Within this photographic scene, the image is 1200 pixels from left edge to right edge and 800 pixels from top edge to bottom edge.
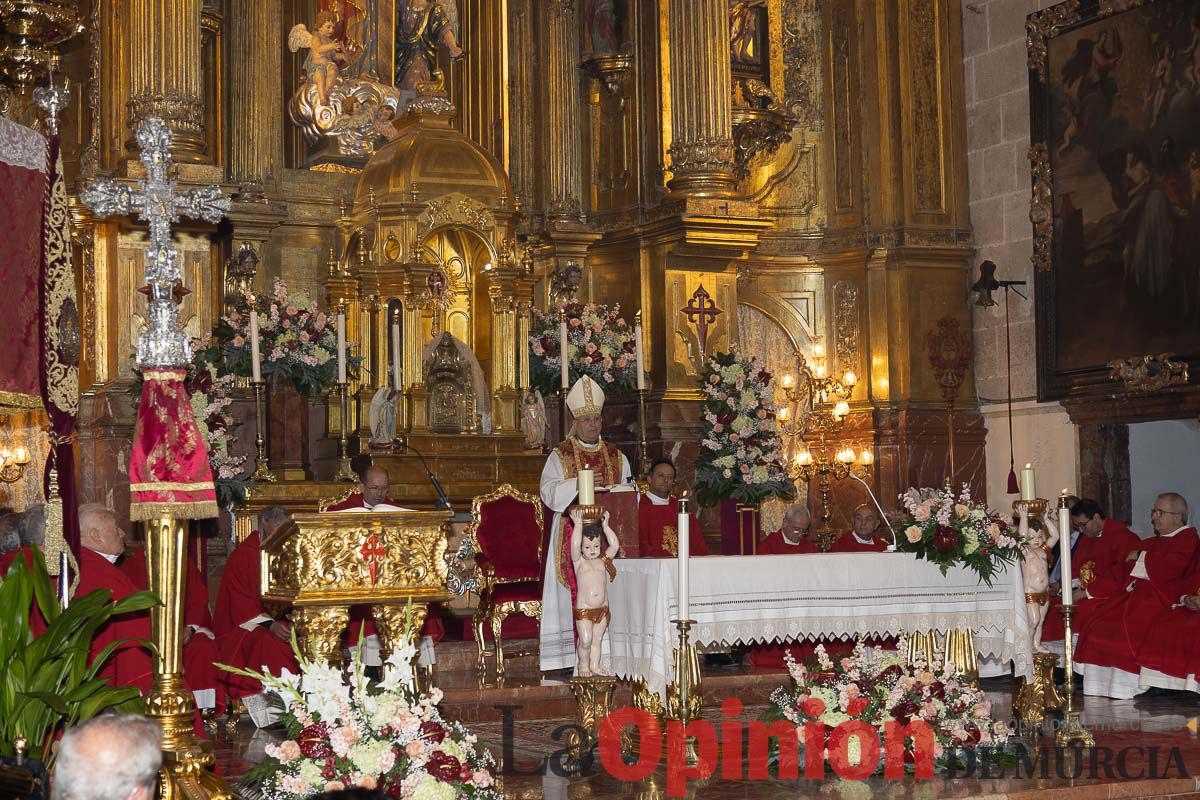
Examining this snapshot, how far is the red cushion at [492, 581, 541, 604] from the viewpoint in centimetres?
1229

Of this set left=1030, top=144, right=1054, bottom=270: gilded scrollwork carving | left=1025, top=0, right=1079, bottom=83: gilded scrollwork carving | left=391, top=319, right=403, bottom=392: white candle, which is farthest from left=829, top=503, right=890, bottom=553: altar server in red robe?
left=1025, top=0, right=1079, bottom=83: gilded scrollwork carving

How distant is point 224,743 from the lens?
9.90 m

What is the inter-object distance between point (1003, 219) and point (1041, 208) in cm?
47

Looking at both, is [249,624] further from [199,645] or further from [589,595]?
[589,595]

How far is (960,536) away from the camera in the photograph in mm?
10297

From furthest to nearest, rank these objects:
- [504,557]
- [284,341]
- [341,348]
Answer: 1. [284,341]
2. [341,348]
3. [504,557]

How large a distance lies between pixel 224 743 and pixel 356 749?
4.01 m

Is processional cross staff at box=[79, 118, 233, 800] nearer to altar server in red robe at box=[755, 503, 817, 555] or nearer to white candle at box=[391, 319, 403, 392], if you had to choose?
white candle at box=[391, 319, 403, 392]

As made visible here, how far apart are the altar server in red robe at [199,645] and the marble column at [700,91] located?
622 centimetres

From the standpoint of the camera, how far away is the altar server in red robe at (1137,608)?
487 inches

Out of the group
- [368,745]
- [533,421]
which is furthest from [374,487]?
[368,745]

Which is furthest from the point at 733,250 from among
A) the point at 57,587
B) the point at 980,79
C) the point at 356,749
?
the point at 356,749

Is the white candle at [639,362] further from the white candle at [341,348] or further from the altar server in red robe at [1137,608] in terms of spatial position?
the altar server in red robe at [1137,608]

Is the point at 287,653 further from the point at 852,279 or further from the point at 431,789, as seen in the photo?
the point at 852,279
